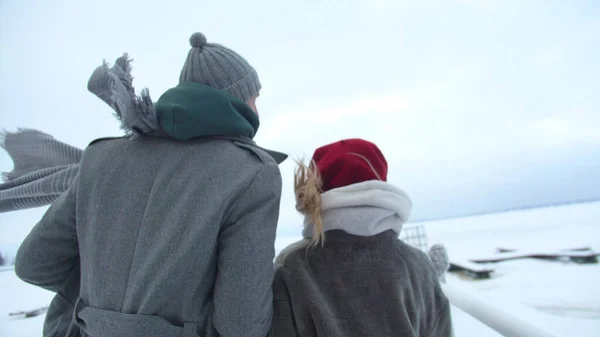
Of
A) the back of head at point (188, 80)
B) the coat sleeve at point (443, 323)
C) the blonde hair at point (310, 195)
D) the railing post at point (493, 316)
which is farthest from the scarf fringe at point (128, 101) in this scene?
the railing post at point (493, 316)

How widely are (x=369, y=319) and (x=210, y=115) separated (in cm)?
61

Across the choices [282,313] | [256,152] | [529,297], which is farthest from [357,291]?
[529,297]

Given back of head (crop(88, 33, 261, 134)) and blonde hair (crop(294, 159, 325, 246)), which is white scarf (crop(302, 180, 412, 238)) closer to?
blonde hair (crop(294, 159, 325, 246))

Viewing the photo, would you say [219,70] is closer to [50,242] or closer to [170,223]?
[170,223]

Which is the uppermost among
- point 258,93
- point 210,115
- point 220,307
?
point 258,93

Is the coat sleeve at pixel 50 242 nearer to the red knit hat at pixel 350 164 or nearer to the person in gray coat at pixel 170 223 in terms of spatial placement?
the person in gray coat at pixel 170 223

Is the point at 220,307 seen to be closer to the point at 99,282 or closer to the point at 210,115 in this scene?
the point at 99,282

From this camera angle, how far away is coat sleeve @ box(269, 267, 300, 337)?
83 centimetres

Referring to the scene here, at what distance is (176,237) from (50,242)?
387 mm

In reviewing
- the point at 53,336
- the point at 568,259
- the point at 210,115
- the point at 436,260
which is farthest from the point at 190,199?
the point at 568,259

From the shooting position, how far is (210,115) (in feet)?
2.51

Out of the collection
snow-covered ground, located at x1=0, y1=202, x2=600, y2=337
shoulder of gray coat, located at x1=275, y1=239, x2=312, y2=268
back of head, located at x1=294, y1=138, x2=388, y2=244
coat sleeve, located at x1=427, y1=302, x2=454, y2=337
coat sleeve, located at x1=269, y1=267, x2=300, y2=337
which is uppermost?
back of head, located at x1=294, y1=138, x2=388, y2=244

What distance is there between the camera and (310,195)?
0.87 meters

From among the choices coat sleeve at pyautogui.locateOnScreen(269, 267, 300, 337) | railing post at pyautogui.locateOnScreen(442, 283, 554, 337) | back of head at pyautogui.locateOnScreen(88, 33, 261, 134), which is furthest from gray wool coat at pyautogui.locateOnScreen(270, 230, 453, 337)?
back of head at pyautogui.locateOnScreen(88, 33, 261, 134)
